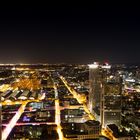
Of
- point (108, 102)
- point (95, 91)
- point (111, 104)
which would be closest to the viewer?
point (111, 104)

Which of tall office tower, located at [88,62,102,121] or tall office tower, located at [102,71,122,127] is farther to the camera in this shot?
tall office tower, located at [88,62,102,121]

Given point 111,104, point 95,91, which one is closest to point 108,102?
point 111,104

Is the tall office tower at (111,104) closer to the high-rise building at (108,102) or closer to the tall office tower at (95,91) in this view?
the high-rise building at (108,102)

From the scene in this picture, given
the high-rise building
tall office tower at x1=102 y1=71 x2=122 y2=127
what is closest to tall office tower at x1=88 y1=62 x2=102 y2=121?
the high-rise building

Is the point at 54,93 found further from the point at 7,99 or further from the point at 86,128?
the point at 86,128

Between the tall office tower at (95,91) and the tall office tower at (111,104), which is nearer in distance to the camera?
the tall office tower at (111,104)

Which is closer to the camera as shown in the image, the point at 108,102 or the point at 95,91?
the point at 108,102

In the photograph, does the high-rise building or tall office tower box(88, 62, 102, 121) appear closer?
the high-rise building

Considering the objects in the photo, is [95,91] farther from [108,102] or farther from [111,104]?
[111,104]

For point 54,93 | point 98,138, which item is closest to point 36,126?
point 98,138

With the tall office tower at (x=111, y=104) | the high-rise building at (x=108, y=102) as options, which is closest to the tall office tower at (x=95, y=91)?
the high-rise building at (x=108, y=102)

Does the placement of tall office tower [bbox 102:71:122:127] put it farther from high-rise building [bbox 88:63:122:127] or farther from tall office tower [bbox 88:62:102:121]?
tall office tower [bbox 88:62:102:121]
